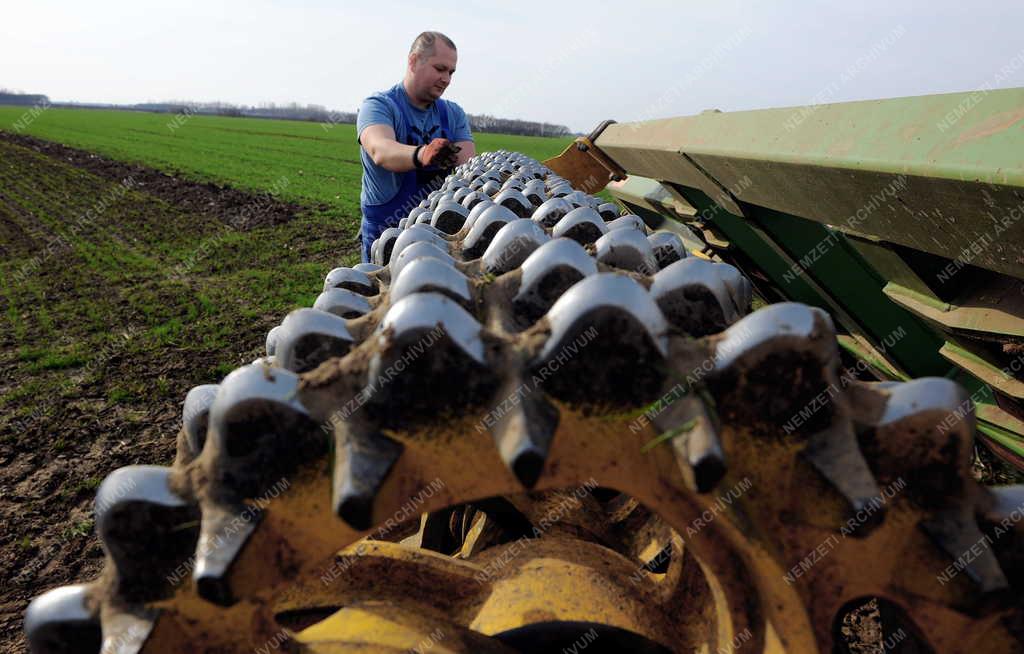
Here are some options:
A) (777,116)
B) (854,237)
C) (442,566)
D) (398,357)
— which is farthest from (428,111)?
(398,357)

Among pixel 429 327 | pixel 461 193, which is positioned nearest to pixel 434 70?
pixel 461 193

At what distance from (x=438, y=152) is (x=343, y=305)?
7.19 ft

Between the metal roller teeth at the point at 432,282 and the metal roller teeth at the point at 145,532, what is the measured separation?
1.39 feet

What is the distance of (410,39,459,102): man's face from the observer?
418 centimetres

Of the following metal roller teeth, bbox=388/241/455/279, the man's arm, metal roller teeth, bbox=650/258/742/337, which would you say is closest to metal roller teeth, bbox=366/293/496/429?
metal roller teeth, bbox=650/258/742/337

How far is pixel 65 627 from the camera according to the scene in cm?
91

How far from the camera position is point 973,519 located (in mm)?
794

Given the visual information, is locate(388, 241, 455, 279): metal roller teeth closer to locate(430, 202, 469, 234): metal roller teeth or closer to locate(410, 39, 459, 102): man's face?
locate(430, 202, 469, 234): metal roller teeth

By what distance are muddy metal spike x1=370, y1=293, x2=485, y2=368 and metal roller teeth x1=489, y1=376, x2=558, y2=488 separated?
0.07m

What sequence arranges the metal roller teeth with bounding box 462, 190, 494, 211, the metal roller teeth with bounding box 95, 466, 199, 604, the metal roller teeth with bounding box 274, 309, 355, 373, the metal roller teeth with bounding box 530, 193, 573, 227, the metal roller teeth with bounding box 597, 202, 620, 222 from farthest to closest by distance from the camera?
the metal roller teeth with bounding box 597, 202, 620, 222, the metal roller teeth with bounding box 462, 190, 494, 211, the metal roller teeth with bounding box 530, 193, 573, 227, the metal roller teeth with bounding box 274, 309, 355, 373, the metal roller teeth with bounding box 95, 466, 199, 604

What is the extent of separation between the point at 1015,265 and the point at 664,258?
0.73 m

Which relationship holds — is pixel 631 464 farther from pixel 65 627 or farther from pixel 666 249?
pixel 666 249

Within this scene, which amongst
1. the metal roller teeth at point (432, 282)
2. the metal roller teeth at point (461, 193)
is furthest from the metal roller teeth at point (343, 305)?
the metal roller teeth at point (461, 193)

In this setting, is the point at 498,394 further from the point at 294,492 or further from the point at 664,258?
the point at 664,258
